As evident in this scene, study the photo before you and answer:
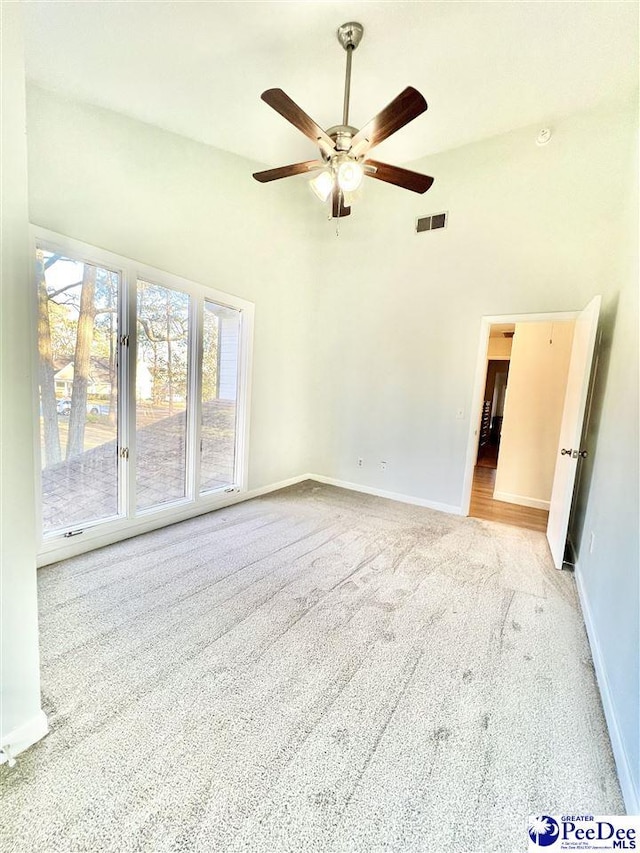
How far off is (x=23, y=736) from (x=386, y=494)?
374 cm

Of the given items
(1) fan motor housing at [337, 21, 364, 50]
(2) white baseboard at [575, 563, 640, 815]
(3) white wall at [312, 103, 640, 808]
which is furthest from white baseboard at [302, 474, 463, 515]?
(1) fan motor housing at [337, 21, 364, 50]

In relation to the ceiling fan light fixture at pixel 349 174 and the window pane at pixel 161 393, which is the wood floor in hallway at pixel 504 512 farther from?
the ceiling fan light fixture at pixel 349 174

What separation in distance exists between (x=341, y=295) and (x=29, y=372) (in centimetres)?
396

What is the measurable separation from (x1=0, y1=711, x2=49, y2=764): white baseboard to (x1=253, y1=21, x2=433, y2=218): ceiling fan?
116 inches

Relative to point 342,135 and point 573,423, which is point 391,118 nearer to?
point 342,135

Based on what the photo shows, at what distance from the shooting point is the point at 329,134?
2230 millimetres

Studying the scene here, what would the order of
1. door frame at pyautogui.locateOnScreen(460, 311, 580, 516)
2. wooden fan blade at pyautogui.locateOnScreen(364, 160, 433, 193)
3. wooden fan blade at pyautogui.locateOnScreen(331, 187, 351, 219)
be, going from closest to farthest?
wooden fan blade at pyautogui.locateOnScreen(364, 160, 433, 193) → wooden fan blade at pyautogui.locateOnScreen(331, 187, 351, 219) → door frame at pyautogui.locateOnScreen(460, 311, 580, 516)

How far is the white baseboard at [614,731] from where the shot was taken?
1.20m

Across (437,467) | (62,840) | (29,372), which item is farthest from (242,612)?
(437,467)

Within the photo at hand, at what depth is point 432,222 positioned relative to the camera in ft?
13.0

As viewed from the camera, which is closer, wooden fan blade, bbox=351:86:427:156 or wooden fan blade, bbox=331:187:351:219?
wooden fan blade, bbox=351:86:427:156

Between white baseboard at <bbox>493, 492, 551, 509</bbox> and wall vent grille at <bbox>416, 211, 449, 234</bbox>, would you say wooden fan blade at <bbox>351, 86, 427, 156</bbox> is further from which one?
white baseboard at <bbox>493, 492, 551, 509</bbox>

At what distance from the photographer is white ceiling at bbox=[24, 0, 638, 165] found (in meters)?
2.04

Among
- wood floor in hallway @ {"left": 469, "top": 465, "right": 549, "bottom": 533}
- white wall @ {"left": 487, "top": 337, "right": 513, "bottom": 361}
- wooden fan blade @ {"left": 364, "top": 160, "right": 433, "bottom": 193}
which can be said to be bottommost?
wood floor in hallway @ {"left": 469, "top": 465, "right": 549, "bottom": 533}
